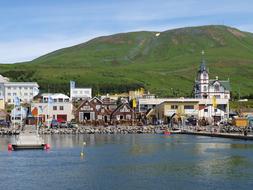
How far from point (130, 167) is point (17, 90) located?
355 ft

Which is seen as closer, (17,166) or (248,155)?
(17,166)

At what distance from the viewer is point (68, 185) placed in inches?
1666

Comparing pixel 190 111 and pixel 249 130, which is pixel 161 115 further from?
pixel 249 130

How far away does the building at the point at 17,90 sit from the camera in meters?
156

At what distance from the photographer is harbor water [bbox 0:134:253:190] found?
140 ft

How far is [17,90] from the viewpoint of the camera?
157m

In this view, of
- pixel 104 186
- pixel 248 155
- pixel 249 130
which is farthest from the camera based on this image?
pixel 249 130

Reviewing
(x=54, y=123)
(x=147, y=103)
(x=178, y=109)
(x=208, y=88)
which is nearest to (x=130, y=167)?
(x=54, y=123)

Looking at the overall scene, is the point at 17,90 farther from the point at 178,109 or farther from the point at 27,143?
the point at 27,143

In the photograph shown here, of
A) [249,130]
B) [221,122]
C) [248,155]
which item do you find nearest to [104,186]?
[248,155]

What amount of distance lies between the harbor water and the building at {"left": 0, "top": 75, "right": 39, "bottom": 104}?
3335 inches

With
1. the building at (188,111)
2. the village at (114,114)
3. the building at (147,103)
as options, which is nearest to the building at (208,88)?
the village at (114,114)

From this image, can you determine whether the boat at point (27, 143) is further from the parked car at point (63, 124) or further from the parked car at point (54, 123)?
the parked car at point (63, 124)

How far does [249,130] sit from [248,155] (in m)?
38.1
